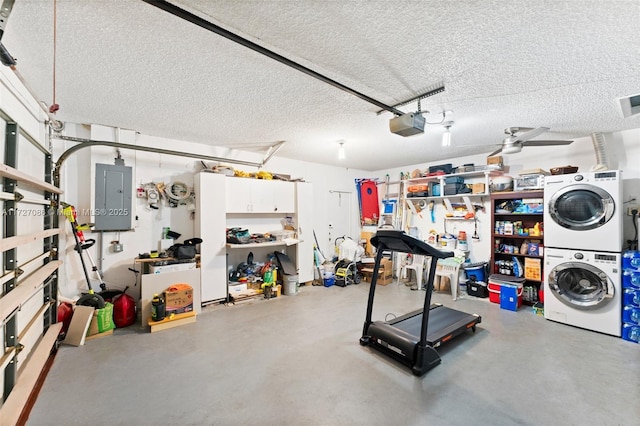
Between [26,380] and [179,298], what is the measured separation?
1464 mm

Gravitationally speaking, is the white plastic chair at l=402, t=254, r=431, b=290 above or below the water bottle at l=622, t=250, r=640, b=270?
below

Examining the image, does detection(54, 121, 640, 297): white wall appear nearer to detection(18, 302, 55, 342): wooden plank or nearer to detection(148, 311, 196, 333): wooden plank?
detection(18, 302, 55, 342): wooden plank

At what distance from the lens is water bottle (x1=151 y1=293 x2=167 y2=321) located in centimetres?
315

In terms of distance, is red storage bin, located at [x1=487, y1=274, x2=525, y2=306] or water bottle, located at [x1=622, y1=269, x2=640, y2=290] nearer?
water bottle, located at [x1=622, y1=269, x2=640, y2=290]

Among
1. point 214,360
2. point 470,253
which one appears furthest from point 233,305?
point 470,253

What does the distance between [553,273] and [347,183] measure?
432 cm

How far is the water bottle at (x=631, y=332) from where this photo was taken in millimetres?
2914

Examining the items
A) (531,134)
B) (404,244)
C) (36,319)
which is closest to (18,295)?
(36,319)

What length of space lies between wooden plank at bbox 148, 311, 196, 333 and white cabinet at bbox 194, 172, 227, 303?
0.52m

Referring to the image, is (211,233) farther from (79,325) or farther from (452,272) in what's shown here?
(452,272)

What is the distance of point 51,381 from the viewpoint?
86.3 inches

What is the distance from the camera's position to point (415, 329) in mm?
2881

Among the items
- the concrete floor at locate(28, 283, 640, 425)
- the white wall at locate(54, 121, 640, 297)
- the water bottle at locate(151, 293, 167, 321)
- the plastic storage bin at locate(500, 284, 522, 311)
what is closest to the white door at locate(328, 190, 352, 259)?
the white wall at locate(54, 121, 640, 297)

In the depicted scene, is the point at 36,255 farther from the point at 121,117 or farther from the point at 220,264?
the point at 220,264
